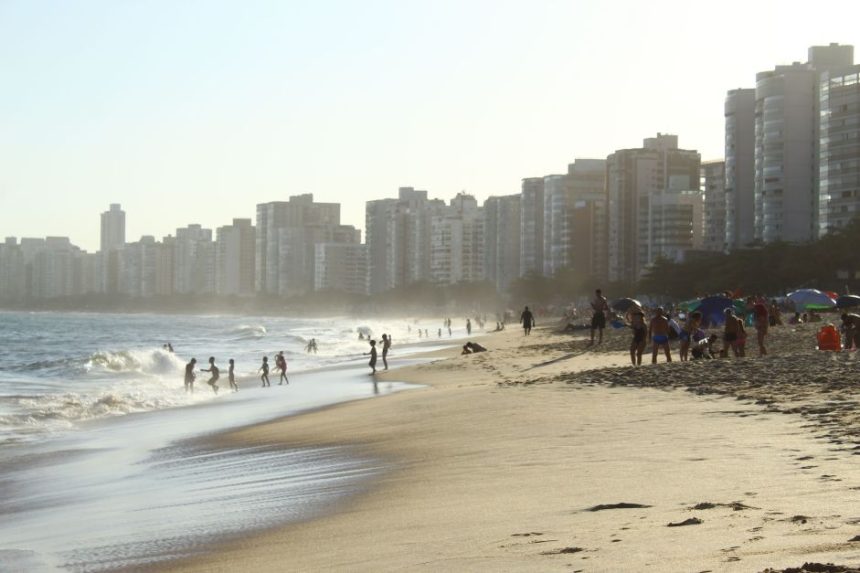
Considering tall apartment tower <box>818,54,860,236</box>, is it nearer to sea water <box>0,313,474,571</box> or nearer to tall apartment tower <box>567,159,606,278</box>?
tall apartment tower <box>567,159,606,278</box>

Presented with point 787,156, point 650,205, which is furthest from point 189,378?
point 650,205

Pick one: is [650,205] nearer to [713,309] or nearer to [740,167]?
[740,167]

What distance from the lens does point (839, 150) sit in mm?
114062

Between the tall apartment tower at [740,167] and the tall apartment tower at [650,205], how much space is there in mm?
11461

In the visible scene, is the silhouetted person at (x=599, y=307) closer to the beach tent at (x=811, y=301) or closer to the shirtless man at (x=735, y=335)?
the shirtless man at (x=735, y=335)

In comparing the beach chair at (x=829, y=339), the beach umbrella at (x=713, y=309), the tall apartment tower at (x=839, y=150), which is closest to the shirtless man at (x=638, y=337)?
the beach chair at (x=829, y=339)

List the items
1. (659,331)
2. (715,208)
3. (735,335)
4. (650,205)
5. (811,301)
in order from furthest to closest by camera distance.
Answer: (650,205), (715,208), (811,301), (659,331), (735,335)

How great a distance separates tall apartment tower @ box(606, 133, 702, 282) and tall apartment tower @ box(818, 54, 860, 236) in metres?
35.6

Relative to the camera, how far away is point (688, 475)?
8.85 meters

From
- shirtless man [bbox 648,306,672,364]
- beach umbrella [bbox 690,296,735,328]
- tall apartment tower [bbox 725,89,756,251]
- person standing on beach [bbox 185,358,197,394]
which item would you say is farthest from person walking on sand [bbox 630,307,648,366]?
tall apartment tower [bbox 725,89,756,251]

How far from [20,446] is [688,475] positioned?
13457 millimetres

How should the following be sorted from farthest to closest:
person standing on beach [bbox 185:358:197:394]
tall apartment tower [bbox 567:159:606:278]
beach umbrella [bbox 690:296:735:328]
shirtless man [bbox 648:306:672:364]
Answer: tall apartment tower [bbox 567:159:606:278], beach umbrella [bbox 690:296:735:328], person standing on beach [bbox 185:358:197:394], shirtless man [bbox 648:306:672:364]

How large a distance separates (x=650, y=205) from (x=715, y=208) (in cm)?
980

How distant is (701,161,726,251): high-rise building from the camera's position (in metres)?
151
